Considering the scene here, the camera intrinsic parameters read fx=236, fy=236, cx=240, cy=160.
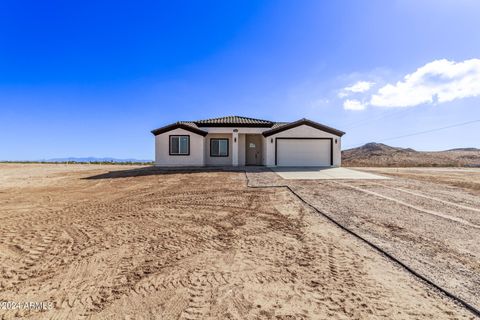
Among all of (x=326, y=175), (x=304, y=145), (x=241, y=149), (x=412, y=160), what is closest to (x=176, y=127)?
(x=241, y=149)

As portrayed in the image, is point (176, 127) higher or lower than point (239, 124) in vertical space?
lower

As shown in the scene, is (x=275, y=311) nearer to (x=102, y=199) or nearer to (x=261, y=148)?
(x=102, y=199)

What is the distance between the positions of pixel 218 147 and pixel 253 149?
305cm

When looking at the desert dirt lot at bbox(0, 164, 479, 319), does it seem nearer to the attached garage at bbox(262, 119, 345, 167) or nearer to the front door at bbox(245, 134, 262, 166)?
the attached garage at bbox(262, 119, 345, 167)

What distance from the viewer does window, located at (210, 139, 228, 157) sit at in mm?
19594

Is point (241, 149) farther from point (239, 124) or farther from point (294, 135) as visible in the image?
point (294, 135)

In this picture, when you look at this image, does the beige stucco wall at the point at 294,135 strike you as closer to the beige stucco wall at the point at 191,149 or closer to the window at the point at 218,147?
the window at the point at 218,147

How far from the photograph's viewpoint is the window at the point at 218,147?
19.6 meters

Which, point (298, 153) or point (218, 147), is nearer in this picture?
point (298, 153)

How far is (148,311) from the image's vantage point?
7.31 ft

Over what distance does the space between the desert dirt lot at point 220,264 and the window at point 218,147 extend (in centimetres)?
1381

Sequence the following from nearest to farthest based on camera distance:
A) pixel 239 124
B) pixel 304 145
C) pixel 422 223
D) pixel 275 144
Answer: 1. pixel 422 223
2. pixel 275 144
3. pixel 304 145
4. pixel 239 124

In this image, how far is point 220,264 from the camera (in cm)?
310

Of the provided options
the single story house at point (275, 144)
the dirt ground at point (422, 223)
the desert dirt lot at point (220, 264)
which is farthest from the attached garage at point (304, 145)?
the desert dirt lot at point (220, 264)
